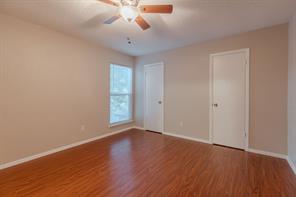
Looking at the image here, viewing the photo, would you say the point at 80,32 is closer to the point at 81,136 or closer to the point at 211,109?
the point at 81,136

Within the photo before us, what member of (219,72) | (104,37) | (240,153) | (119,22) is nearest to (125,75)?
(104,37)

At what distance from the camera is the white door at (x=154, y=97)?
14.9 ft

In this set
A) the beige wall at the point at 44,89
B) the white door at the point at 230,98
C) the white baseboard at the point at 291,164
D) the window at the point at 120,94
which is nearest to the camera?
the white baseboard at the point at 291,164

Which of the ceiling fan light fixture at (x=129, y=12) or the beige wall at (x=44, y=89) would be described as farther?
the beige wall at (x=44, y=89)

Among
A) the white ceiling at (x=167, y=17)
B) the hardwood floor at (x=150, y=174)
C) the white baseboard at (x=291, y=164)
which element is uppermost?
the white ceiling at (x=167, y=17)

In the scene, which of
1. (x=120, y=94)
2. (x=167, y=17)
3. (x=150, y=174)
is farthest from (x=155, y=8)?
(x=120, y=94)

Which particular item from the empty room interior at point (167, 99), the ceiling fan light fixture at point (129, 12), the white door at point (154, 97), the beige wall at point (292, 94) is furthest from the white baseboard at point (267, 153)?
the ceiling fan light fixture at point (129, 12)

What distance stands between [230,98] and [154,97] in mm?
2111

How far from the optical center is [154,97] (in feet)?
15.4

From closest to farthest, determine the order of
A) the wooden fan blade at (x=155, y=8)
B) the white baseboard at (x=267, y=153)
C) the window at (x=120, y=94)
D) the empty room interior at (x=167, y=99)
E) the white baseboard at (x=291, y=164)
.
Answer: the wooden fan blade at (x=155, y=8) < the empty room interior at (x=167, y=99) < the white baseboard at (x=291, y=164) < the white baseboard at (x=267, y=153) < the window at (x=120, y=94)

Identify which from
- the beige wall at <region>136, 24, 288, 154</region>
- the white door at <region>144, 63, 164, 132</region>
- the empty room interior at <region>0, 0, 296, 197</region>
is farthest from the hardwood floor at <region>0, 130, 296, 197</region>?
the white door at <region>144, 63, 164, 132</region>

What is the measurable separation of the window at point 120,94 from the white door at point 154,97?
598 millimetres

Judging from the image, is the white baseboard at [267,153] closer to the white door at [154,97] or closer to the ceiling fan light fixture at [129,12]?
the white door at [154,97]

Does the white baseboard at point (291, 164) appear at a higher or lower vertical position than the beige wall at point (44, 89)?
lower
